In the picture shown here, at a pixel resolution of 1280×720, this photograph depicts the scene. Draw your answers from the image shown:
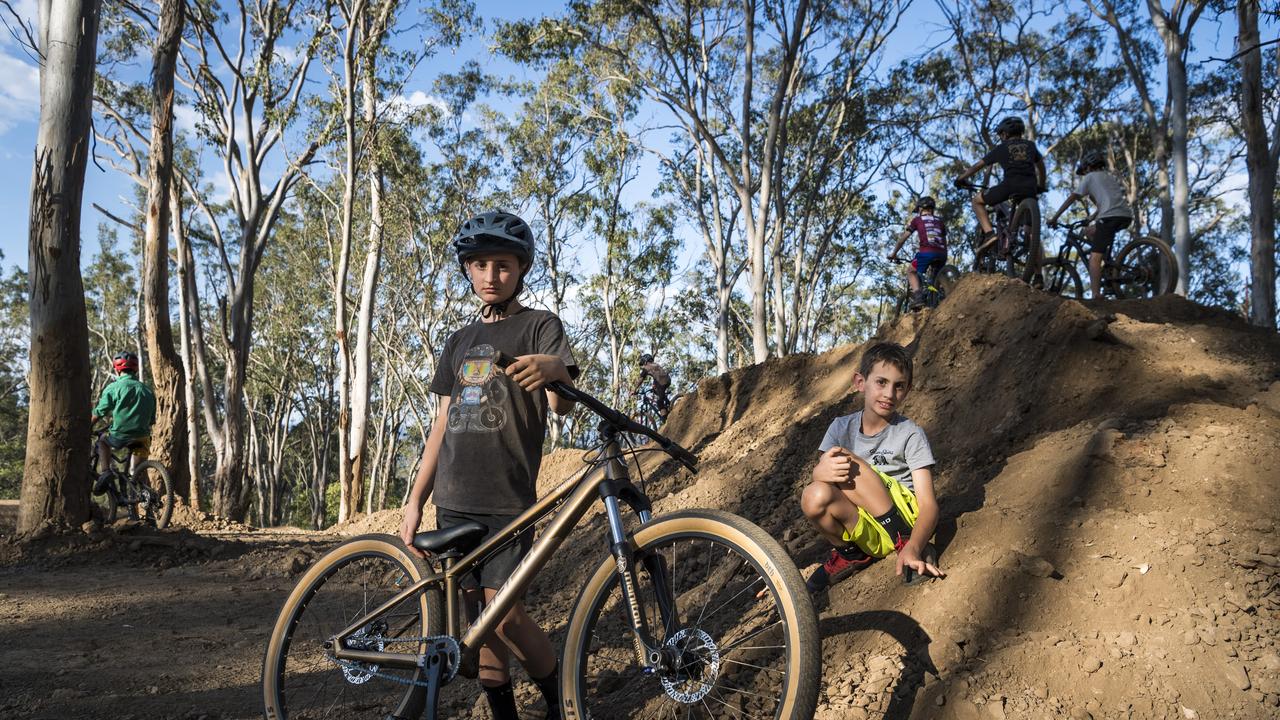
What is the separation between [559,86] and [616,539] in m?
19.0

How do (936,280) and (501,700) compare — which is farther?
(936,280)

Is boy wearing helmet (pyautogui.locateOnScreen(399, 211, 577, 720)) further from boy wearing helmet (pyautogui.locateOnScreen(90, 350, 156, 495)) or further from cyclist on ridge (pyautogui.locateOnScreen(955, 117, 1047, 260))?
boy wearing helmet (pyautogui.locateOnScreen(90, 350, 156, 495))

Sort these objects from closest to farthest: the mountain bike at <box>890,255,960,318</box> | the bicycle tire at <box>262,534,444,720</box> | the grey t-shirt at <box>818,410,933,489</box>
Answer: the bicycle tire at <box>262,534,444,720</box> < the grey t-shirt at <box>818,410,933,489</box> < the mountain bike at <box>890,255,960,318</box>

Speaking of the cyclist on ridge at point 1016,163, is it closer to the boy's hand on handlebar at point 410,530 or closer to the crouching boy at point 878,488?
the crouching boy at point 878,488

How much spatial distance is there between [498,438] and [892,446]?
1.46 metres

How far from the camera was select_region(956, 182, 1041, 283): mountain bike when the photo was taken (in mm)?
7152

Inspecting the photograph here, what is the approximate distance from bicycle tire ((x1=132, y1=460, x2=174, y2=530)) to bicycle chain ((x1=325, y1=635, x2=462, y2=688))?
660 cm

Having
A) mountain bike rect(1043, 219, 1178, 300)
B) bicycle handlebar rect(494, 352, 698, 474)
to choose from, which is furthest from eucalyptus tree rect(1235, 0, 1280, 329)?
bicycle handlebar rect(494, 352, 698, 474)

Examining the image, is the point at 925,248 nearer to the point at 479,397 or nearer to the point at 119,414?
the point at 479,397

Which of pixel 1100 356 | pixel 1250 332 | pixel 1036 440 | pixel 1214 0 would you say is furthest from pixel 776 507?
pixel 1214 0

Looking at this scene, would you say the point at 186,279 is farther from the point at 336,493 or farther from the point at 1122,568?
the point at 336,493

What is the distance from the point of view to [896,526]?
2.89m

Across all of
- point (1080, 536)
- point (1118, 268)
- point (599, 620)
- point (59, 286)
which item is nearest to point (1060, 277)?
point (1118, 268)

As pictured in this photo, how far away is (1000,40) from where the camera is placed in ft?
59.1
